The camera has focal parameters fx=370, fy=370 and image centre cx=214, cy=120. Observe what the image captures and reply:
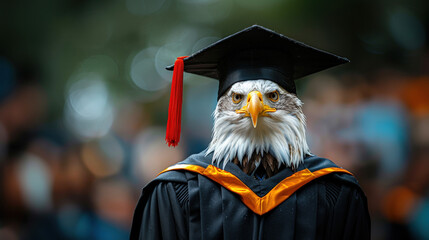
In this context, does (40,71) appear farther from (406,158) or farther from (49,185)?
(406,158)

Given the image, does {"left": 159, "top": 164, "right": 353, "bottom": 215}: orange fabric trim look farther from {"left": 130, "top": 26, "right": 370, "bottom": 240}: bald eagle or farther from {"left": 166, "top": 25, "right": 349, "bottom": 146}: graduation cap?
{"left": 166, "top": 25, "right": 349, "bottom": 146}: graduation cap

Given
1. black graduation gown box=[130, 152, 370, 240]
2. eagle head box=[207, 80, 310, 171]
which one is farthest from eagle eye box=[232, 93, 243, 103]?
black graduation gown box=[130, 152, 370, 240]

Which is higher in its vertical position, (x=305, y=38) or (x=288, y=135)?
(x=305, y=38)

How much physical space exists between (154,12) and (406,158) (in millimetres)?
2287

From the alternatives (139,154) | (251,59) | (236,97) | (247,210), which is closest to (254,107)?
(236,97)

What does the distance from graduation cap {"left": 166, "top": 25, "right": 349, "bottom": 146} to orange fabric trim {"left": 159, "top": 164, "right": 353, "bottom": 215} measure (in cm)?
25

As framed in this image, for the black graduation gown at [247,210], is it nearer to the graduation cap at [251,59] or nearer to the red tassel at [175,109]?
the red tassel at [175,109]

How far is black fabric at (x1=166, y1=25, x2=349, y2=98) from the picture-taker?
1497 millimetres

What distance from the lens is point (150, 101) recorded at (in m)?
3.03

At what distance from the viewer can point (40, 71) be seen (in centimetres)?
300

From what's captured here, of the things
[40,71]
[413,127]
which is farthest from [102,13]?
[413,127]

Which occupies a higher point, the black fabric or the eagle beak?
the black fabric

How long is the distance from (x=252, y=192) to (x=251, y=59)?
538 mm

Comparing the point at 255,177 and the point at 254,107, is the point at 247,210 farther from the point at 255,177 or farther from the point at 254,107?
the point at 254,107
